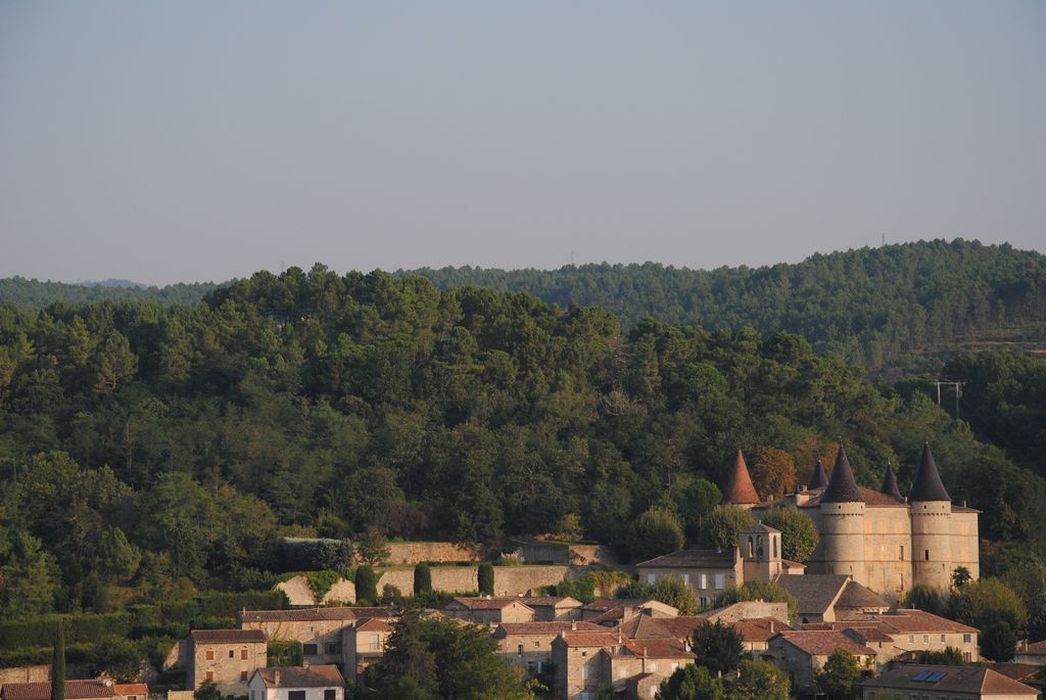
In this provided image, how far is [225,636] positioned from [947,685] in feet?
57.0

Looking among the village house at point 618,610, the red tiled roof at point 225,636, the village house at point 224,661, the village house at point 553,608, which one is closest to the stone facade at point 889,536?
the village house at point 618,610

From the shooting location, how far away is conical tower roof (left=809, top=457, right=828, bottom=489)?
64875mm

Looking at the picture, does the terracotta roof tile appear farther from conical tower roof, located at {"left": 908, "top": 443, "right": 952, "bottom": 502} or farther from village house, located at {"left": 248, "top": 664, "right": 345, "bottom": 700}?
conical tower roof, located at {"left": 908, "top": 443, "right": 952, "bottom": 502}

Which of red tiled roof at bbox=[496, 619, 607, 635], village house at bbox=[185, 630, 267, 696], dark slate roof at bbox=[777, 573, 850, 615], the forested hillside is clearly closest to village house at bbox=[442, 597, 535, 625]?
red tiled roof at bbox=[496, 619, 607, 635]

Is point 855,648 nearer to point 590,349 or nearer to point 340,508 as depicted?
point 340,508

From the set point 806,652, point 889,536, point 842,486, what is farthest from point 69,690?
point 889,536

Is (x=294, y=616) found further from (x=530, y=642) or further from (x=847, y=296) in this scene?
(x=847, y=296)

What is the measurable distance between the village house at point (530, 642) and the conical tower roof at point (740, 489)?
11.2 m

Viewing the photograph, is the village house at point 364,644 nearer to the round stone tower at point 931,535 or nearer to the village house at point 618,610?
A: the village house at point 618,610

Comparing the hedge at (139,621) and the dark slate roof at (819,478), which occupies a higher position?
the dark slate roof at (819,478)

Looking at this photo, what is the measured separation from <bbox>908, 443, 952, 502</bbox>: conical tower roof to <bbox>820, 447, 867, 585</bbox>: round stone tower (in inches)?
84.2

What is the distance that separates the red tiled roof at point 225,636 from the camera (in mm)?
50281

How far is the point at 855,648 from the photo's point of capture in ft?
169

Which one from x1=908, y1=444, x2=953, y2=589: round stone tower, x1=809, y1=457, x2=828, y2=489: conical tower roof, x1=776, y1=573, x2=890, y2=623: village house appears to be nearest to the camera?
x1=776, y1=573, x2=890, y2=623: village house
